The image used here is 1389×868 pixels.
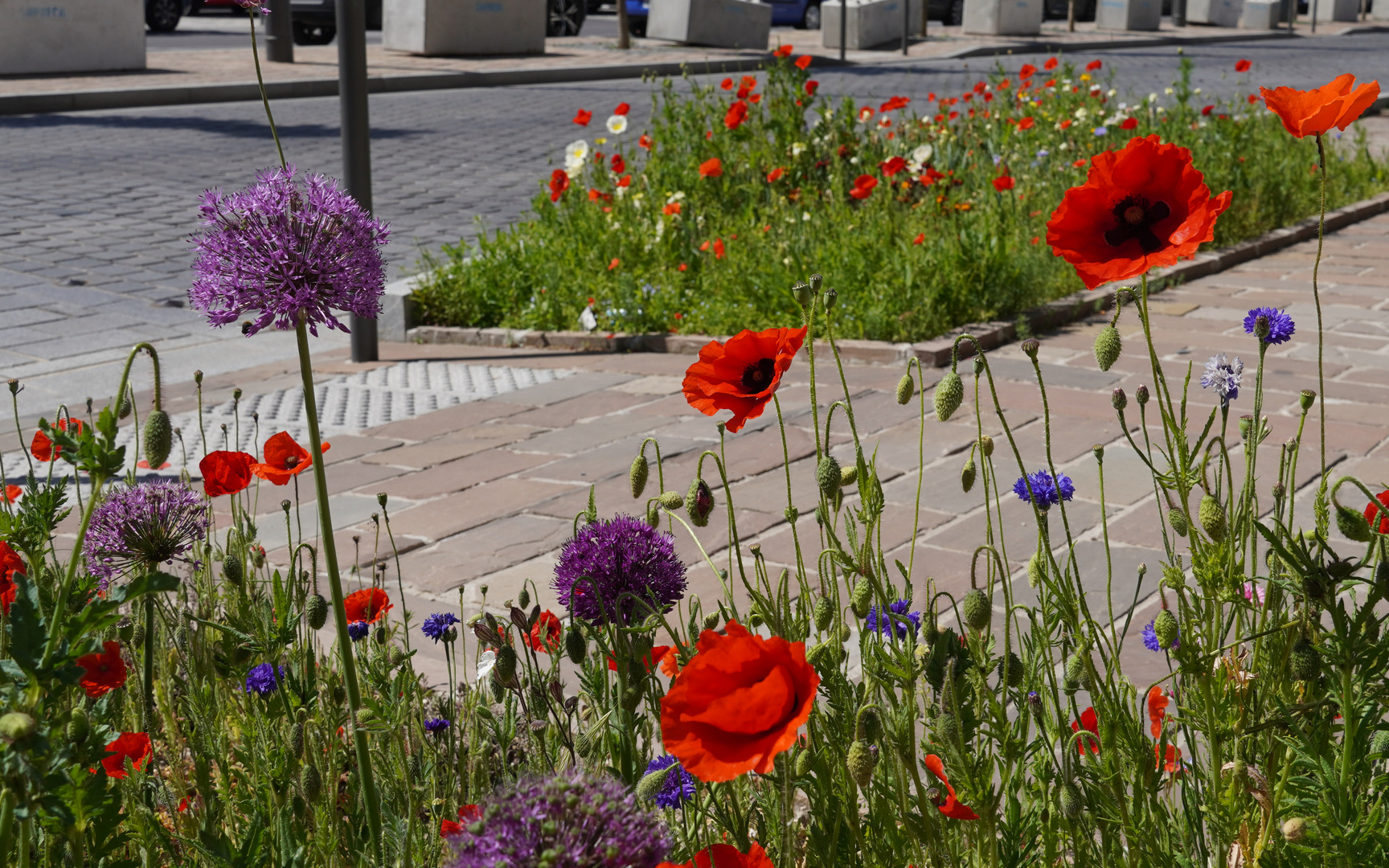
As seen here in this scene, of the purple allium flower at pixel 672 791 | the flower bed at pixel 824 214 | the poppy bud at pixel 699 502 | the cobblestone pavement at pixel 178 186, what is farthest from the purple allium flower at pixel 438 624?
the flower bed at pixel 824 214

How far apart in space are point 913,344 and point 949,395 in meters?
4.11

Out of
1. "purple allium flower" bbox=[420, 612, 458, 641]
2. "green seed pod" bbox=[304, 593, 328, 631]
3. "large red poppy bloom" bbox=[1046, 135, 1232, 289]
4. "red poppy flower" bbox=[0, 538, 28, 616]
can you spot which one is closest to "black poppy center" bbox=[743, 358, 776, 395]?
"large red poppy bloom" bbox=[1046, 135, 1232, 289]

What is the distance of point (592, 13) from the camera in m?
33.6

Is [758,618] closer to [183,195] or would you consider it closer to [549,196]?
[549,196]

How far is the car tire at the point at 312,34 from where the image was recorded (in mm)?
22641

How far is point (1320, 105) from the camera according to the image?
1668mm

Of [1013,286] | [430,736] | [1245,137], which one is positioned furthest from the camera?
[1245,137]

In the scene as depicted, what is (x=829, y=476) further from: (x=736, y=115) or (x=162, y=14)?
(x=162, y=14)

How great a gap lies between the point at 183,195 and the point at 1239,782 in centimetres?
942

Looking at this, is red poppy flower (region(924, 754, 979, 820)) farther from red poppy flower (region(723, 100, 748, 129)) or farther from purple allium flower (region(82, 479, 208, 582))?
red poppy flower (region(723, 100, 748, 129))

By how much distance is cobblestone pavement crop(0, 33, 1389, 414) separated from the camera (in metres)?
6.40

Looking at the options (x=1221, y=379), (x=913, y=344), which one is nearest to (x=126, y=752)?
(x=1221, y=379)

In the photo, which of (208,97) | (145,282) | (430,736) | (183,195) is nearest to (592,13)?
(208,97)

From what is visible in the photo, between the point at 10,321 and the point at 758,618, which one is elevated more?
the point at 758,618
